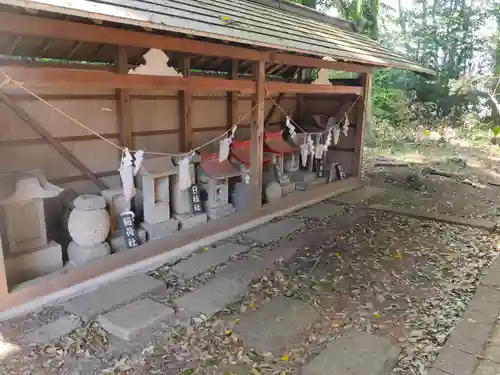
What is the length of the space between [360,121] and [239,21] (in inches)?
175

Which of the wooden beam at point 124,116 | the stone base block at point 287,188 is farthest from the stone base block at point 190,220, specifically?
the stone base block at point 287,188

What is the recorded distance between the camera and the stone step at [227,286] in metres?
3.87

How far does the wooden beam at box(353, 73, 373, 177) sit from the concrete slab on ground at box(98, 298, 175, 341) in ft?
21.2

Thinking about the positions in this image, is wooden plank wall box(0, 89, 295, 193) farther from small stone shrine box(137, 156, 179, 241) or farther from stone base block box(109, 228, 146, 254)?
stone base block box(109, 228, 146, 254)

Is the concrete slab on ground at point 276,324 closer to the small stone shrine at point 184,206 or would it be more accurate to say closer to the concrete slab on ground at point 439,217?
the small stone shrine at point 184,206

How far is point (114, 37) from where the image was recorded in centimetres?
401

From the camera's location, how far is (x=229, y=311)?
3.83 m

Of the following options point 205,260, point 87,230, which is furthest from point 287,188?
point 87,230

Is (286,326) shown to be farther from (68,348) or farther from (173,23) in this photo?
(173,23)

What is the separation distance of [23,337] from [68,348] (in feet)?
1.44

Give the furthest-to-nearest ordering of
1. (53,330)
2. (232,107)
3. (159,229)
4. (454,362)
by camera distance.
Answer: (232,107) → (159,229) → (53,330) → (454,362)

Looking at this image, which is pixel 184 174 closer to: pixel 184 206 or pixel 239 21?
pixel 184 206

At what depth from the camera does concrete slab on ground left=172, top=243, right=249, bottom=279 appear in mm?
4609

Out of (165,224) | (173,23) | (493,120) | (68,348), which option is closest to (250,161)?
(165,224)
